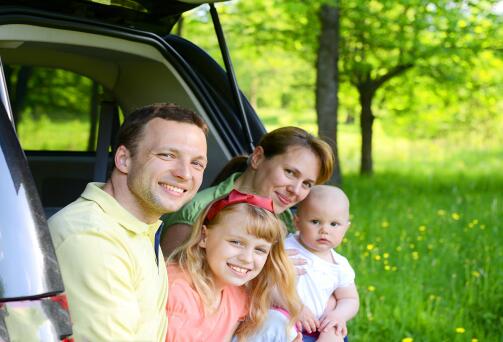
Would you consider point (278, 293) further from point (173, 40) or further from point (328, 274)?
point (173, 40)

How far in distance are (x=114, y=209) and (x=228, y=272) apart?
631 millimetres

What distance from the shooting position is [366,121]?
13.1 meters

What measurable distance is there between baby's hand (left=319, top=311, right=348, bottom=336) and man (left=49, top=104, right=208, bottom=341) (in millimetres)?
946

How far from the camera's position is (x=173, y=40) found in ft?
13.3

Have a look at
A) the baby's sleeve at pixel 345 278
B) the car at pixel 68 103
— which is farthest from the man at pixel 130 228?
the baby's sleeve at pixel 345 278

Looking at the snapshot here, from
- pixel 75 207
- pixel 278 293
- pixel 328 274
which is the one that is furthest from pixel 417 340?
pixel 75 207

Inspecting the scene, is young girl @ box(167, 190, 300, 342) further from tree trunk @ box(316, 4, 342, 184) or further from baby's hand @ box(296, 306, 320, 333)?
tree trunk @ box(316, 4, 342, 184)

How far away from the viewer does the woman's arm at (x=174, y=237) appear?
10.3 feet

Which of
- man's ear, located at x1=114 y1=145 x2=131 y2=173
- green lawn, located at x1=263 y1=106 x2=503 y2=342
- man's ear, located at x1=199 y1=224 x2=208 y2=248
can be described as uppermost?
man's ear, located at x1=114 y1=145 x2=131 y2=173

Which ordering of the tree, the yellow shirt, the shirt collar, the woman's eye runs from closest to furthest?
1. the yellow shirt
2. the shirt collar
3. the woman's eye
4. the tree

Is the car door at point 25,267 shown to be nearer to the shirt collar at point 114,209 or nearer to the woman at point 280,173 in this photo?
the shirt collar at point 114,209

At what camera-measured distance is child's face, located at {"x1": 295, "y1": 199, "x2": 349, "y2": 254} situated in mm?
3227

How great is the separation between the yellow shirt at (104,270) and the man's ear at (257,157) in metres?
1.22

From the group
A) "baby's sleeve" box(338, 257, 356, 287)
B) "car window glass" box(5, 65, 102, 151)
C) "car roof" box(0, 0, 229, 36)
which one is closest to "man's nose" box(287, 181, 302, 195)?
"baby's sleeve" box(338, 257, 356, 287)
